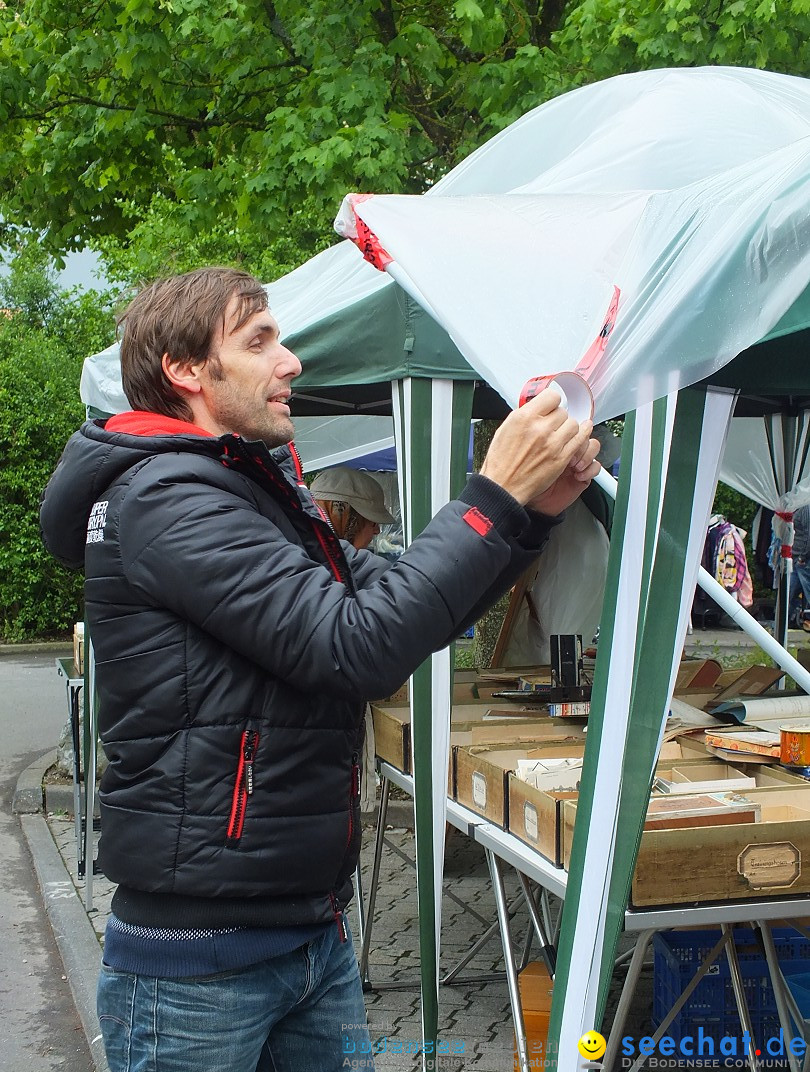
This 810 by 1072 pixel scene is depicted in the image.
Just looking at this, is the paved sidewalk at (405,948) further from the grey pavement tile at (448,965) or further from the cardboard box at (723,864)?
the cardboard box at (723,864)

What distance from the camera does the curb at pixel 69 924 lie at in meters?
4.35

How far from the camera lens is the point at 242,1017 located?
1571 mm

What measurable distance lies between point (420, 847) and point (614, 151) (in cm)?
232

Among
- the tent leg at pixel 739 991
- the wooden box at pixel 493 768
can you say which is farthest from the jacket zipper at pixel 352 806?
the tent leg at pixel 739 991

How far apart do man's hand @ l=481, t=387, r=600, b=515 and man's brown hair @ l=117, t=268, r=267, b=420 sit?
0.45 metres

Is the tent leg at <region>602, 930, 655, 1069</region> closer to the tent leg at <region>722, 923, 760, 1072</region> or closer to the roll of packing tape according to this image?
the tent leg at <region>722, 923, 760, 1072</region>

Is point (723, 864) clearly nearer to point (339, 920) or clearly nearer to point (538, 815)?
point (538, 815)

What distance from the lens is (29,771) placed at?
821cm

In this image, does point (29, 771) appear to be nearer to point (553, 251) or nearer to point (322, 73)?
point (322, 73)

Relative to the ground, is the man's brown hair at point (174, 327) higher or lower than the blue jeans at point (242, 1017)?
higher

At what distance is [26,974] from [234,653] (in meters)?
4.11

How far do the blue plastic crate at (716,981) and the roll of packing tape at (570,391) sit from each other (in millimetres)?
2309

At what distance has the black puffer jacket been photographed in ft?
4.63

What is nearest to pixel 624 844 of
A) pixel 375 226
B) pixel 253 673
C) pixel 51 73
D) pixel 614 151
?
pixel 253 673
